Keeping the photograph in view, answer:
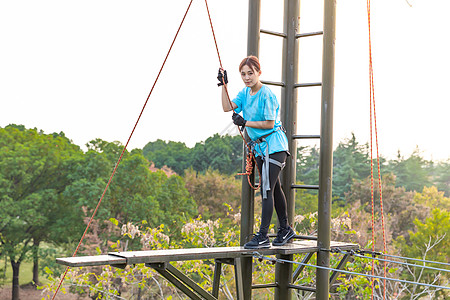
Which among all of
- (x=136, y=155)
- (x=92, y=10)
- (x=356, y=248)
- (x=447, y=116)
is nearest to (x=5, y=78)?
(x=92, y=10)

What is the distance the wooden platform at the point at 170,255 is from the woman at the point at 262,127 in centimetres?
11

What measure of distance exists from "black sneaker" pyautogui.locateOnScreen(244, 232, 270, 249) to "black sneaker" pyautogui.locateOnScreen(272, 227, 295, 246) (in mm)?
175

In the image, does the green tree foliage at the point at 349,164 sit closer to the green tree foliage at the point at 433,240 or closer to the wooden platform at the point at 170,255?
the green tree foliage at the point at 433,240

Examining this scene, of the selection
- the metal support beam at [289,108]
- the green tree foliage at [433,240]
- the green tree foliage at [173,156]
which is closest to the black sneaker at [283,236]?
the metal support beam at [289,108]

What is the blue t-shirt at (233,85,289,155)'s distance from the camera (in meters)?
3.42

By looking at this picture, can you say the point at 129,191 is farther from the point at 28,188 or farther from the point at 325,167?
the point at 325,167

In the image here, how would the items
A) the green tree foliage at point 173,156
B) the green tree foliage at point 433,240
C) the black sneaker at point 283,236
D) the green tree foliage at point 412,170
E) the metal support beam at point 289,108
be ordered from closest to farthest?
the black sneaker at point 283,236
the metal support beam at point 289,108
the green tree foliage at point 433,240
the green tree foliage at point 412,170
the green tree foliage at point 173,156

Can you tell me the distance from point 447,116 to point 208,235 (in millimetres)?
20030

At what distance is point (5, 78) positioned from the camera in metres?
22.7

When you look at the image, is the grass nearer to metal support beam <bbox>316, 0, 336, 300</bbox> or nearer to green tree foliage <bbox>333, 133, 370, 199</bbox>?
green tree foliage <bbox>333, 133, 370, 199</bbox>

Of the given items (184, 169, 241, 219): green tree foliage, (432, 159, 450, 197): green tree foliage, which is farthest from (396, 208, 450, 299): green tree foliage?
(432, 159, 450, 197): green tree foliage

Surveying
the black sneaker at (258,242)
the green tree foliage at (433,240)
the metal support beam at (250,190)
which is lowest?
the green tree foliage at (433,240)

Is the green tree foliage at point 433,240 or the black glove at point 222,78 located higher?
the black glove at point 222,78

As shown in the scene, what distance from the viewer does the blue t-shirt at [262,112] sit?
3424mm
